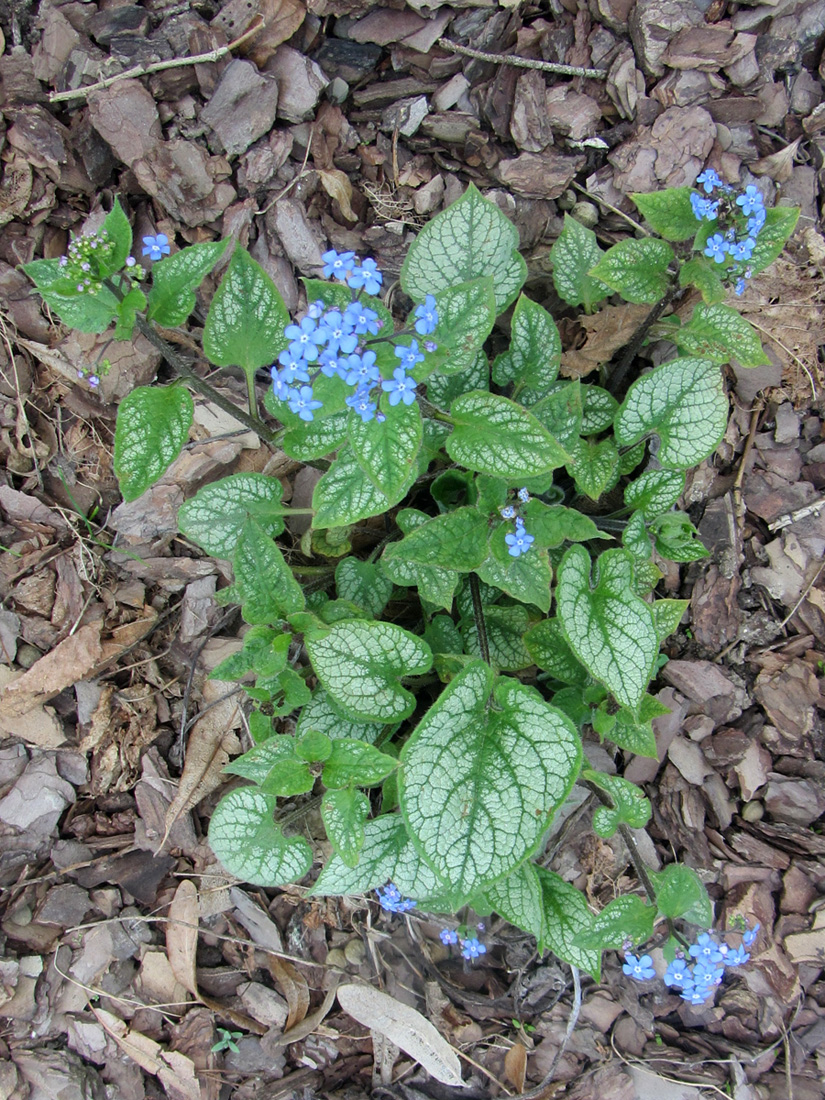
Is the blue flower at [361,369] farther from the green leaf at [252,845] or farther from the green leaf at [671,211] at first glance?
the green leaf at [252,845]

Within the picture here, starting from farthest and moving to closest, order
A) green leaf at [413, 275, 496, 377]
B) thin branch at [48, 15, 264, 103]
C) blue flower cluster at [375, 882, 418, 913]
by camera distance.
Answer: thin branch at [48, 15, 264, 103], blue flower cluster at [375, 882, 418, 913], green leaf at [413, 275, 496, 377]

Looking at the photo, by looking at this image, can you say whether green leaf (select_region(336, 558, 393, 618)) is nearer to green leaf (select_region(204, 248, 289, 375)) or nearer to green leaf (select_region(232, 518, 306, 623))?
green leaf (select_region(232, 518, 306, 623))

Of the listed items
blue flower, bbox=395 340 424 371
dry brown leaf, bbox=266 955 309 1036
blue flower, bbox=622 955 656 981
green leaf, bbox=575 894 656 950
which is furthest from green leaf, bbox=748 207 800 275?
dry brown leaf, bbox=266 955 309 1036

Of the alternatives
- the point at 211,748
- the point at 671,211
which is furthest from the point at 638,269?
the point at 211,748

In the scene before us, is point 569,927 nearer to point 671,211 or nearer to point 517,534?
point 517,534

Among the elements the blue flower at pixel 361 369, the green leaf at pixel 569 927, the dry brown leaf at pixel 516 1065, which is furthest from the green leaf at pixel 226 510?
the dry brown leaf at pixel 516 1065
